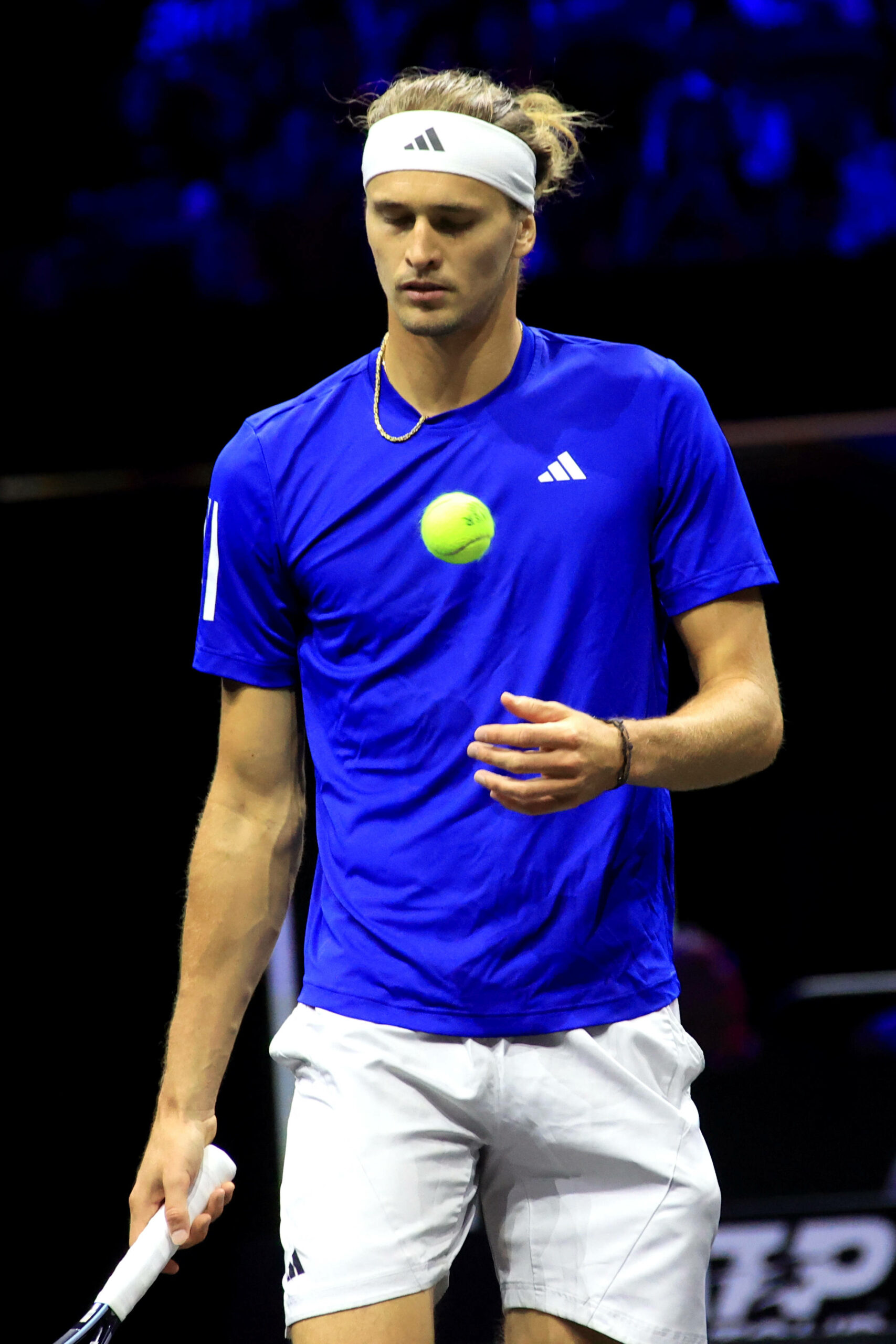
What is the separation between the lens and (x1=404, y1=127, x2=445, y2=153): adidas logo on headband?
80.6 inches

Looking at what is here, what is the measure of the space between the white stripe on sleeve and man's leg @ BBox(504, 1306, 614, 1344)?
94cm

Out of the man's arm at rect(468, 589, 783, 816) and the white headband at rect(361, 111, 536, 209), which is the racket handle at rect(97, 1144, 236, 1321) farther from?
the white headband at rect(361, 111, 536, 209)

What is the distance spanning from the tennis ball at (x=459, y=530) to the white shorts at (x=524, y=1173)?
576 millimetres

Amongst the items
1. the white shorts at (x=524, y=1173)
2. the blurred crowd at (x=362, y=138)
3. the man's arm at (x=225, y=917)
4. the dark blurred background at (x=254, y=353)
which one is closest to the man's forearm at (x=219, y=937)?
the man's arm at (x=225, y=917)

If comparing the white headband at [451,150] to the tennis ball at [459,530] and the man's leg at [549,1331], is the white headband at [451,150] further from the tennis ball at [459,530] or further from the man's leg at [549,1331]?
the man's leg at [549,1331]

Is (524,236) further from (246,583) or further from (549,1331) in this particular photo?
(549,1331)

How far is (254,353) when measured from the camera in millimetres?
3965

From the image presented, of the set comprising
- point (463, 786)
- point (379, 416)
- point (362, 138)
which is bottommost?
point (463, 786)

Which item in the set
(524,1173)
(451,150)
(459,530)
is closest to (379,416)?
(459,530)

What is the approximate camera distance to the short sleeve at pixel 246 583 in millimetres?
2105

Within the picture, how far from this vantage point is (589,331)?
3920 mm

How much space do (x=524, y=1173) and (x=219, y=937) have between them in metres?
0.48

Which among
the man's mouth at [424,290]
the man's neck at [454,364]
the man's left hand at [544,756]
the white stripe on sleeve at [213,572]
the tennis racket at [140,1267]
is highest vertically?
the man's mouth at [424,290]

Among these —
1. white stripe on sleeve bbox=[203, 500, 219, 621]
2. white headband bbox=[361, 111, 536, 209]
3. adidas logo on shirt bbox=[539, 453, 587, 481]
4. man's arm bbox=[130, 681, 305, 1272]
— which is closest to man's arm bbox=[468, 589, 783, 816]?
adidas logo on shirt bbox=[539, 453, 587, 481]
